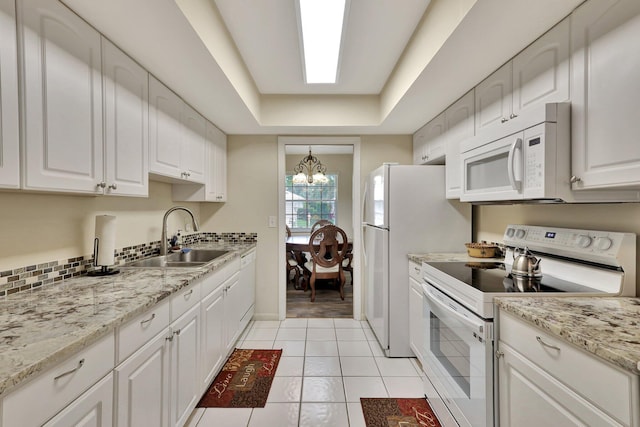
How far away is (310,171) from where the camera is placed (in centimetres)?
530

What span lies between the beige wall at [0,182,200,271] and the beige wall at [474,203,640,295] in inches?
102

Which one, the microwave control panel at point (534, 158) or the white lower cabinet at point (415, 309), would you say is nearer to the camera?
the microwave control panel at point (534, 158)

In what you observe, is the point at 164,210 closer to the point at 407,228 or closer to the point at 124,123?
the point at 124,123

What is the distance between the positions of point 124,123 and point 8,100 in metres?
0.58

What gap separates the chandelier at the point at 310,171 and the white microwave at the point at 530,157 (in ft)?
12.2

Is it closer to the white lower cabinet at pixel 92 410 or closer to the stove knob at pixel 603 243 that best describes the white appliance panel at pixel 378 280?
the stove knob at pixel 603 243

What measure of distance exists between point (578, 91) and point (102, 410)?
2.08 metres

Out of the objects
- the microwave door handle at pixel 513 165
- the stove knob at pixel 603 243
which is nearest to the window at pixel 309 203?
the microwave door handle at pixel 513 165

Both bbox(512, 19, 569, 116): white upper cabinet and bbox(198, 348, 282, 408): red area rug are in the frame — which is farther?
bbox(198, 348, 282, 408): red area rug

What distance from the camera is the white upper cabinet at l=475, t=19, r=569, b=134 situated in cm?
129

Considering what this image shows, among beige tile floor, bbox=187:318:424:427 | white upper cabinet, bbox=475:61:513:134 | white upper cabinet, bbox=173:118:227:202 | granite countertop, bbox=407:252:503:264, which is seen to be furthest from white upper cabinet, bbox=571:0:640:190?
white upper cabinet, bbox=173:118:227:202

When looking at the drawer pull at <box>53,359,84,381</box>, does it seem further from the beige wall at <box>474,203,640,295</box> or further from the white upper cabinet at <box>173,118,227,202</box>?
the beige wall at <box>474,203,640,295</box>

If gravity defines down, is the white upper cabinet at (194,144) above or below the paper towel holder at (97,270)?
above

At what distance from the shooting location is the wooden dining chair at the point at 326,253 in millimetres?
3963
